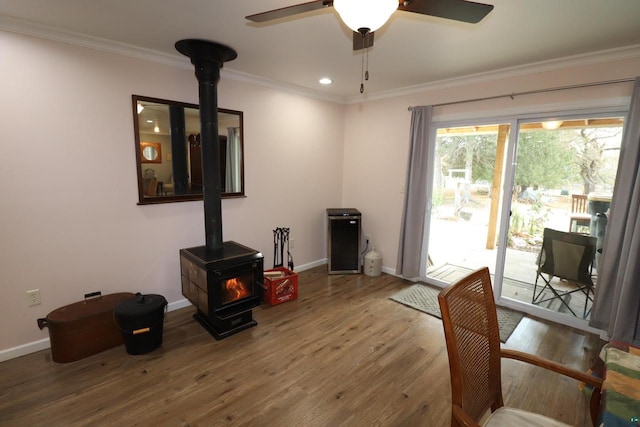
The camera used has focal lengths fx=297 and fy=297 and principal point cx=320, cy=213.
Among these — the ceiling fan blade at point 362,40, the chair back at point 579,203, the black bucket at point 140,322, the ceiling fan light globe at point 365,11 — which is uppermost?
the ceiling fan blade at point 362,40

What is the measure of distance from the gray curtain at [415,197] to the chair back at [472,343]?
2544 millimetres

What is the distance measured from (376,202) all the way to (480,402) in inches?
128

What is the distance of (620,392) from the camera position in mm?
950

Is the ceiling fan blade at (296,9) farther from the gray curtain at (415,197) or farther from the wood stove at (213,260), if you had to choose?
the gray curtain at (415,197)

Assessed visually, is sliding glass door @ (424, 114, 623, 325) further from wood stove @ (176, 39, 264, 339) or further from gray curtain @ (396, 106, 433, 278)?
wood stove @ (176, 39, 264, 339)

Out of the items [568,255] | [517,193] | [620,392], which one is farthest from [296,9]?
[568,255]

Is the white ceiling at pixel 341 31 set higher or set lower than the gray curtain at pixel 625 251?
higher

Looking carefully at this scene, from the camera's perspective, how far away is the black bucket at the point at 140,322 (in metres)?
2.27

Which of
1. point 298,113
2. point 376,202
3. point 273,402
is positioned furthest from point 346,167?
point 273,402

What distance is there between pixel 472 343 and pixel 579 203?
8.58ft

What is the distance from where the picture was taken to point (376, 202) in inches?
169

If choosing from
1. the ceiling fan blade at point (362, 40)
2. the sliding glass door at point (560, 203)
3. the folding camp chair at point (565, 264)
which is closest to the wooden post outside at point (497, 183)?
the sliding glass door at point (560, 203)

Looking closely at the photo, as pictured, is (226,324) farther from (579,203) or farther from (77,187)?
(579,203)

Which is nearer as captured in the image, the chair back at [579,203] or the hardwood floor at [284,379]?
the hardwood floor at [284,379]
